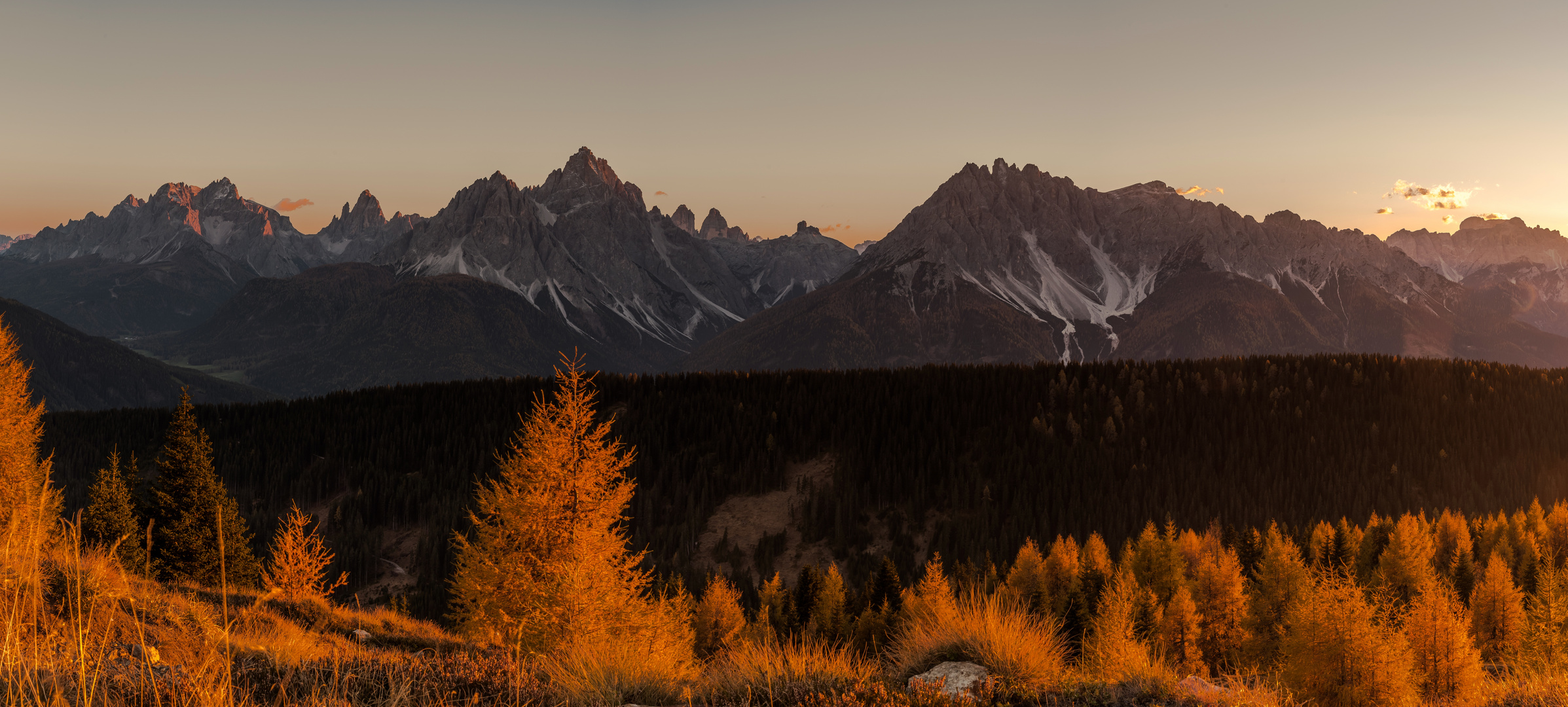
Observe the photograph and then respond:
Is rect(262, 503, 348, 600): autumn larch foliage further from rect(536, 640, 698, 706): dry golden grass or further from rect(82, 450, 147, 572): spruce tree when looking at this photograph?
rect(536, 640, 698, 706): dry golden grass

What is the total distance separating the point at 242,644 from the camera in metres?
10.8

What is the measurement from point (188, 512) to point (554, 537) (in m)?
27.3

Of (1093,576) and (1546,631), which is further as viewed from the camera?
(1093,576)

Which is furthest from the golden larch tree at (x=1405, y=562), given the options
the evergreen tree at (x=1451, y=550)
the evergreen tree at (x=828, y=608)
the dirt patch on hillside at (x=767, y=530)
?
the dirt patch on hillside at (x=767, y=530)

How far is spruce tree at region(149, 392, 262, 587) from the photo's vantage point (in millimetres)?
43469

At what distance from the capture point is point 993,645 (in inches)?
Result: 404

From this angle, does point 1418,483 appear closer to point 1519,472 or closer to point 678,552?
point 1519,472

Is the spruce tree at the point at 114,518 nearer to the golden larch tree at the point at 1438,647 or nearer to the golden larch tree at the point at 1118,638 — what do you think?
the golden larch tree at the point at 1118,638

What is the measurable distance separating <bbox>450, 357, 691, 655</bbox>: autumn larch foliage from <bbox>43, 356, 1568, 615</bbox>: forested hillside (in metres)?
105

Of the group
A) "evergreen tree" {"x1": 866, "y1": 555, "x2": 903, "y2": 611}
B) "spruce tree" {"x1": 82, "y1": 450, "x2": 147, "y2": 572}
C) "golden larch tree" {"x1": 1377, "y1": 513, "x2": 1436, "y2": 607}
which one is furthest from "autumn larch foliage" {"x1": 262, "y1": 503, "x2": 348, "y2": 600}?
"golden larch tree" {"x1": 1377, "y1": 513, "x2": 1436, "y2": 607}

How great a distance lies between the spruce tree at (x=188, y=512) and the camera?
143 ft

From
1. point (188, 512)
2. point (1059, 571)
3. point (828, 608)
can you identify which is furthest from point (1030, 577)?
point (188, 512)

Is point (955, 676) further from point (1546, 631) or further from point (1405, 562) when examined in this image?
point (1405, 562)

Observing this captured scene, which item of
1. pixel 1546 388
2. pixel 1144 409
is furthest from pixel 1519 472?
pixel 1144 409
